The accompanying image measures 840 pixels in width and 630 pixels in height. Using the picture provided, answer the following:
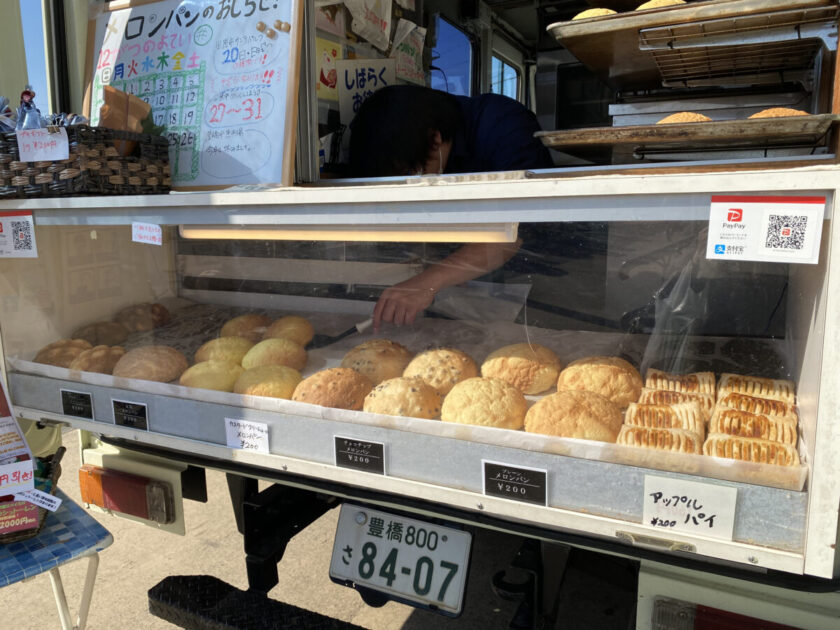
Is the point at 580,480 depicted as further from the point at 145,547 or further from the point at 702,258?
the point at 145,547

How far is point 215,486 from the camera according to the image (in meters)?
4.21

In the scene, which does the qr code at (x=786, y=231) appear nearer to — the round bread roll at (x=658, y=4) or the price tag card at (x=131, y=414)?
the round bread roll at (x=658, y=4)

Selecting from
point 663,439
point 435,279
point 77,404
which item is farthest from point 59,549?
point 663,439

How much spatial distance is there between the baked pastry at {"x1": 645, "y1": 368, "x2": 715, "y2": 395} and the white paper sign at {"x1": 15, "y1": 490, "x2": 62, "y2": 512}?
179 centimetres

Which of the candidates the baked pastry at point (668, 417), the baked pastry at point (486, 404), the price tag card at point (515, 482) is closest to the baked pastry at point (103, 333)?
the baked pastry at point (486, 404)

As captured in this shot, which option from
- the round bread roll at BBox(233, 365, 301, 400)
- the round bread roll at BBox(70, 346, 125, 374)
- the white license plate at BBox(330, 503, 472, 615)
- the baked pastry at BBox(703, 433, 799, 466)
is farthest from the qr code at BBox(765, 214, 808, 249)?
the round bread roll at BBox(70, 346, 125, 374)

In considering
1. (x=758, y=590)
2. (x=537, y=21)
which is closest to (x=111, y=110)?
(x=758, y=590)

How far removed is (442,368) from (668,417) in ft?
1.94

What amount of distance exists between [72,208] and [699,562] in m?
1.80

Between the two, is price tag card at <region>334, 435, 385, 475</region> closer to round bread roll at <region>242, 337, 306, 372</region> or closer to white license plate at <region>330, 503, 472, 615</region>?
white license plate at <region>330, 503, 472, 615</region>

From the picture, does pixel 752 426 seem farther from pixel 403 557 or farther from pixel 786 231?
pixel 403 557

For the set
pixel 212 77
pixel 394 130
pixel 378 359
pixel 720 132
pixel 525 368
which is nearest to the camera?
pixel 720 132

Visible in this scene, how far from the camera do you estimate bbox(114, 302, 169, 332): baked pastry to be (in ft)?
7.38

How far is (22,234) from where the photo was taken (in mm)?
1847
